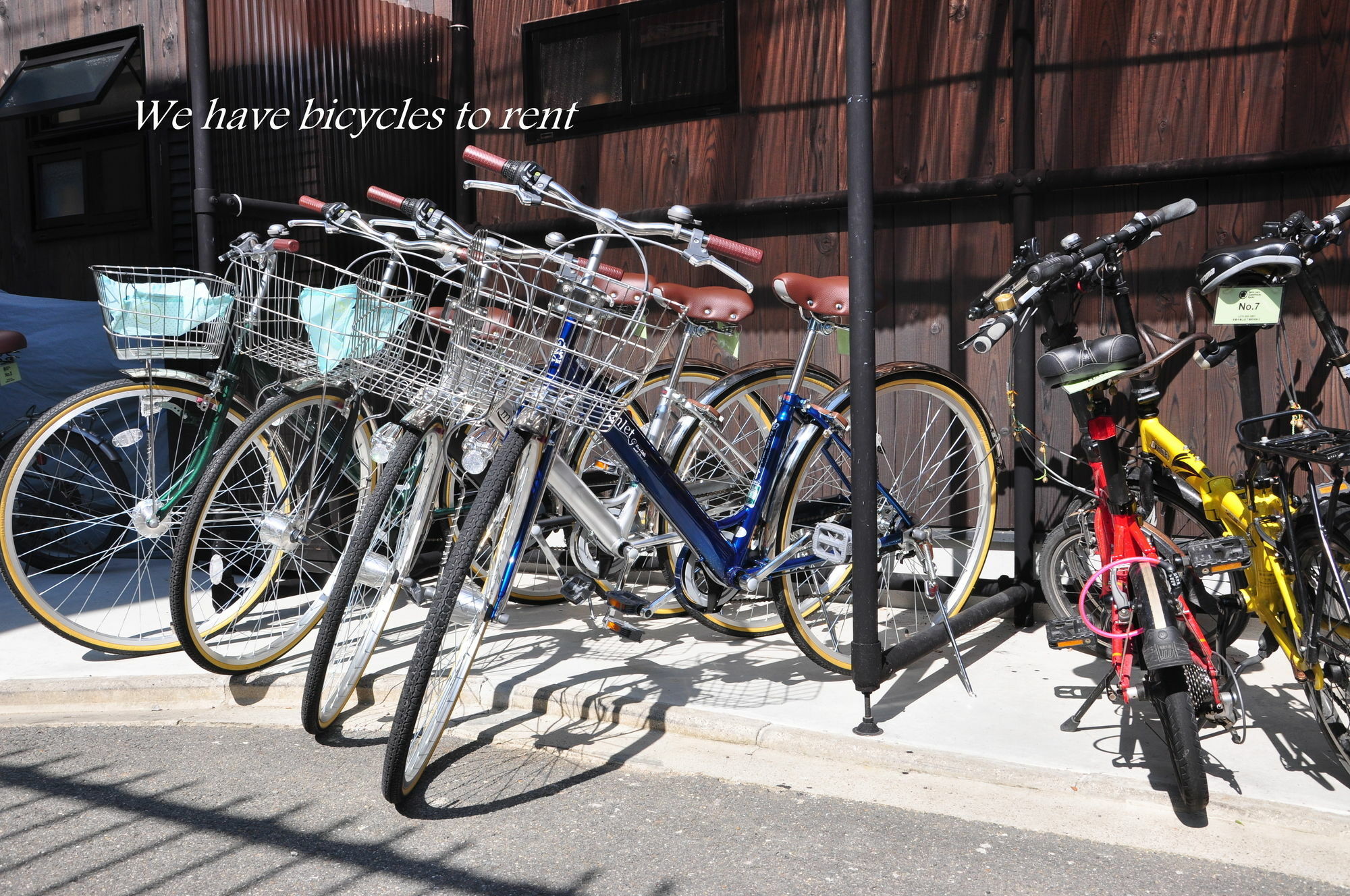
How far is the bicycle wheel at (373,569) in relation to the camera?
2.99 metres

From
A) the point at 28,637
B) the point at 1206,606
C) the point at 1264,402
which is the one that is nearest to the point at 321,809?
the point at 28,637

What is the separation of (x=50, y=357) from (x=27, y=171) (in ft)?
6.50

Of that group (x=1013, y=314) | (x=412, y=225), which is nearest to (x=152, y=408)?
(x=412, y=225)

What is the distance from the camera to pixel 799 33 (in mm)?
4957

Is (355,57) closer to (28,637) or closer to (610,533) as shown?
(28,637)

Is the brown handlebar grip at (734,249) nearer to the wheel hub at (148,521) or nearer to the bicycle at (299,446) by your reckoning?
the bicycle at (299,446)

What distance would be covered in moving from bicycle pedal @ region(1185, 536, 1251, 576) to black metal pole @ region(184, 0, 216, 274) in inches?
145

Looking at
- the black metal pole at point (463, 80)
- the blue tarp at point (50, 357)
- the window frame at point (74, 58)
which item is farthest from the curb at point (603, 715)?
the window frame at point (74, 58)

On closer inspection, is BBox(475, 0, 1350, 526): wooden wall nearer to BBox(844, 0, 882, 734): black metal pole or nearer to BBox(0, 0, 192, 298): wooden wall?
BBox(844, 0, 882, 734): black metal pole

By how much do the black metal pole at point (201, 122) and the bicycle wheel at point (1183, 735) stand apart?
147 inches

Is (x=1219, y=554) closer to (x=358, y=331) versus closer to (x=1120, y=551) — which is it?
(x=1120, y=551)

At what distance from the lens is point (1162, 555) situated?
117 inches

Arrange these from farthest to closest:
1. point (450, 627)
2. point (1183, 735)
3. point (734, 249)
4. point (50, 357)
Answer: point (50, 357), point (734, 249), point (450, 627), point (1183, 735)

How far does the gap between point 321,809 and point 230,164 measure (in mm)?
4145
